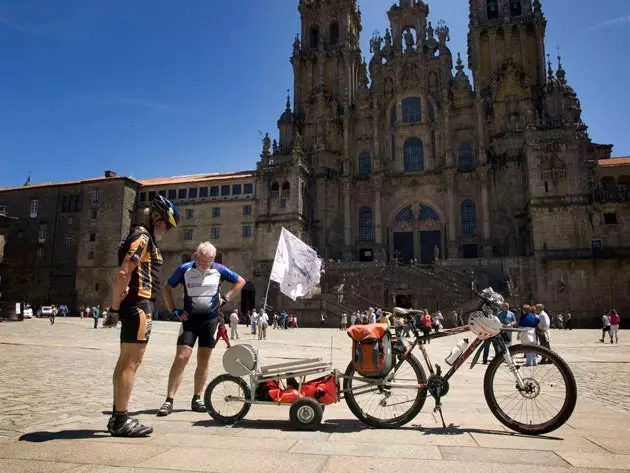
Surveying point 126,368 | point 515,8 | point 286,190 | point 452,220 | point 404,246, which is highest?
point 515,8

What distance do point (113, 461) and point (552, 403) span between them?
4.31m

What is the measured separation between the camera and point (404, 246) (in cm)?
4500

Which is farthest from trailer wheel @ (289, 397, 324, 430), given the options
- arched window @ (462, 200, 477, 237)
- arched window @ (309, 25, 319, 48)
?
arched window @ (309, 25, 319, 48)

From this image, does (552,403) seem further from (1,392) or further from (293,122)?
(293,122)

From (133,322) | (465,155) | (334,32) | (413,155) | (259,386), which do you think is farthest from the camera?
(334,32)

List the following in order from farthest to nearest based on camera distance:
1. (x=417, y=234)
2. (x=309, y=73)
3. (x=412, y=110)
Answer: (x=309, y=73) < (x=412, y=110) < (x=417, y=234)

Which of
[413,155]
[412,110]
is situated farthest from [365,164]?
[412,110]

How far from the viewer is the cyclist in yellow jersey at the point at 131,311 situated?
4488 mm

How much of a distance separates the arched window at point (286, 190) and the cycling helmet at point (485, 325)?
128 feet

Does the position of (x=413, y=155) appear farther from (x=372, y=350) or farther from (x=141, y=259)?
(x=141, y=259)

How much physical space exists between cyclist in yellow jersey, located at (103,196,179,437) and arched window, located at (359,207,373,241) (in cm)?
4156

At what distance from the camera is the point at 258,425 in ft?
16.9

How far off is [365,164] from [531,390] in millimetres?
44278

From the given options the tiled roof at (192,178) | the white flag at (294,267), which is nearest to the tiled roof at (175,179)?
the tiled roof at (192,178)
